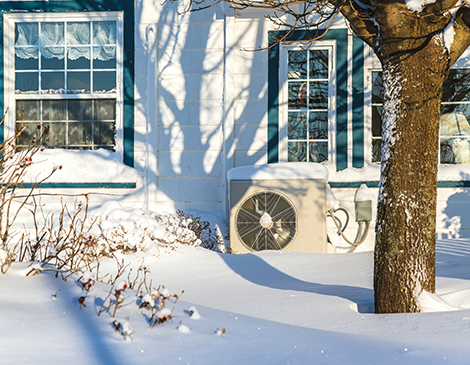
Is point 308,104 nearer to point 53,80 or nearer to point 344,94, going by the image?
point 344,94

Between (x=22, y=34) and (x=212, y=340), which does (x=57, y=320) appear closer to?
(x=212, y=340)

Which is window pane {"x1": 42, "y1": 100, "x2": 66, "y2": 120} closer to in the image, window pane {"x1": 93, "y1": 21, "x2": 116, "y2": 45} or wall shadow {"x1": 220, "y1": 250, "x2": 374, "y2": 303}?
window pane {"x1": 93, "y1": 21, "x2": 116, "y2": 45}

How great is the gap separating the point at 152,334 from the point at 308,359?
28.5 inches

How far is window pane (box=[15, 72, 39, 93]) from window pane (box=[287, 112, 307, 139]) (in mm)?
4098

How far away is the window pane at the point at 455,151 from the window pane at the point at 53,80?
236 inches

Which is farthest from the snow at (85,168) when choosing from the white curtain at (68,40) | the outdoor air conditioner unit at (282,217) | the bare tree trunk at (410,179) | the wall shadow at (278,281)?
the bare tree trunk at (410,179)

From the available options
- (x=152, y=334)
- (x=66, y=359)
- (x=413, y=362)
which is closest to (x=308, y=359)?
(x=413, y=362)

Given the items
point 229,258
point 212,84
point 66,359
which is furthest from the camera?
point 212,84

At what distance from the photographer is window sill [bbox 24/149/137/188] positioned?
7078 mm

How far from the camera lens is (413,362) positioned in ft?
5.94

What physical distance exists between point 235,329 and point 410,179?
1454mm

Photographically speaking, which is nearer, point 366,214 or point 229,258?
point 229,258

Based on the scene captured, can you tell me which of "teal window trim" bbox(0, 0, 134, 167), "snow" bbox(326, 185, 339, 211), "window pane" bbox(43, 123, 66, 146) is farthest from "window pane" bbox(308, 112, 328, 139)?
"window pane" bbox(43, 123, 66, 146)

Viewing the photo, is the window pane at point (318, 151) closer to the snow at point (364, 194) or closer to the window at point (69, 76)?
the snow at point (364, 194)
